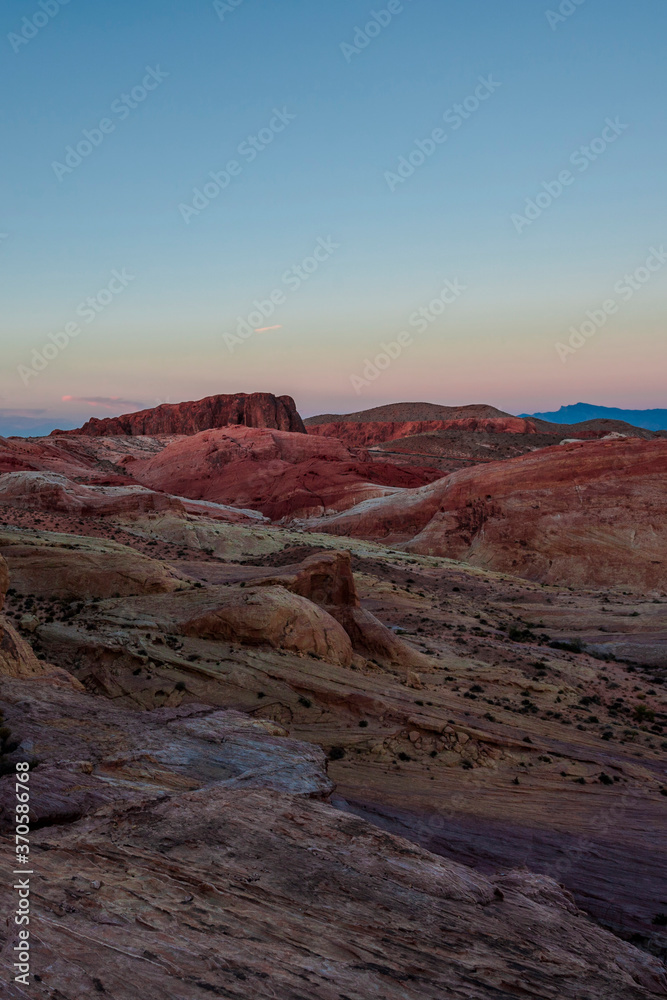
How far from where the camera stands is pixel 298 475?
6975 cm

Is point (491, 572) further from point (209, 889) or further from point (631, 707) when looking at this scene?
point (209, 889)

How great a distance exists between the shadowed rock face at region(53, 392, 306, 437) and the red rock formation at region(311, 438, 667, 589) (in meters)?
67.6

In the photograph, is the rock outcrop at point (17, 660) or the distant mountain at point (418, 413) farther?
the distant mountain at point (418, 413)

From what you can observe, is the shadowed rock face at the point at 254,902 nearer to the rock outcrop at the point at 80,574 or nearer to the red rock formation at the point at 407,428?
the rock outcrop at the point at 80,574

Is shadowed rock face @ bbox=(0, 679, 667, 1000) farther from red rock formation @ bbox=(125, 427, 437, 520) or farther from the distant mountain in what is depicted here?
the distant mountain

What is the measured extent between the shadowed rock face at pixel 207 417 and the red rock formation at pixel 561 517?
2660 inches

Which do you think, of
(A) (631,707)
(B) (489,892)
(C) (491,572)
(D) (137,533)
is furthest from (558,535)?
(B) (489,892)

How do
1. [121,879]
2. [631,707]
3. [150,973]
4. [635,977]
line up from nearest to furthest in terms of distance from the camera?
[150,973]
[121,879]
[635,977]
[631,707]

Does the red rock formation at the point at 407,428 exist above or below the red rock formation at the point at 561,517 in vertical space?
above

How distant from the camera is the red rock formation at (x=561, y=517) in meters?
39.5

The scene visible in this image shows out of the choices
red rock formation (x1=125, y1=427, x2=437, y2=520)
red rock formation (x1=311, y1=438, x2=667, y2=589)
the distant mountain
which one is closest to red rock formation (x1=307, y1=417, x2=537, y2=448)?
the distant mountain

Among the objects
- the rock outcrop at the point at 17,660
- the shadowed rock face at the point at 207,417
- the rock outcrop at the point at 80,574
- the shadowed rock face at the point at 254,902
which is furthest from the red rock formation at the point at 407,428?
the shadowed rock face at the point at 254,902

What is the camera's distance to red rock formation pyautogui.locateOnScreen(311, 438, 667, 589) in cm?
3953

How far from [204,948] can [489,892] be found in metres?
3.80
